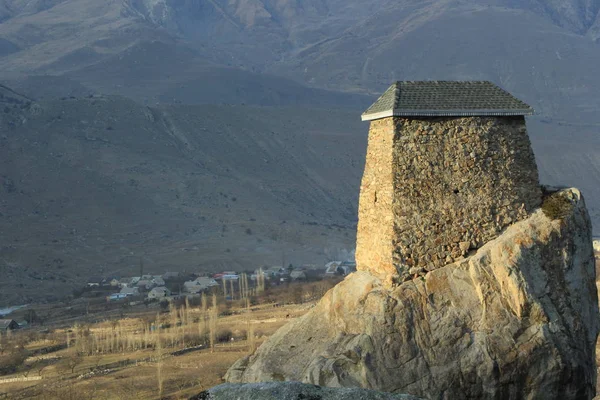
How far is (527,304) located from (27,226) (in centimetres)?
9401

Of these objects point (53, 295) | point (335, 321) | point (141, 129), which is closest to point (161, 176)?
point (141, 129)

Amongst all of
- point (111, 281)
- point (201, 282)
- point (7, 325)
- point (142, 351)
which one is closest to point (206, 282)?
point (201, 282)

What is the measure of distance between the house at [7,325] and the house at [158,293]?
41.8ft

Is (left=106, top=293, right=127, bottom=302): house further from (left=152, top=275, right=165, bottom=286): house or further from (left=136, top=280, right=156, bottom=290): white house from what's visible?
(left=152, top=275, right=165, bottom=286): house

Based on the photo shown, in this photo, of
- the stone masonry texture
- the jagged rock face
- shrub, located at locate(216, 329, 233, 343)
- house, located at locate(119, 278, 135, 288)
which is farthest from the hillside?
the stone masonry texture

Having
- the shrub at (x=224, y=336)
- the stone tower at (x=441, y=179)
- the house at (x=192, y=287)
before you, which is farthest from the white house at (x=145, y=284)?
the stone tower at (x=441, y=179)

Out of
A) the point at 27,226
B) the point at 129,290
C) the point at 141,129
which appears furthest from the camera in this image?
the point at 141,129

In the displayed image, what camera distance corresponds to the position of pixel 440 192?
18.2m

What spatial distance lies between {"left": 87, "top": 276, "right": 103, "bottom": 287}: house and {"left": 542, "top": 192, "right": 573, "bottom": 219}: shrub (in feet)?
245

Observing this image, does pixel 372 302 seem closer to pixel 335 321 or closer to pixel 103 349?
pixel 335 321

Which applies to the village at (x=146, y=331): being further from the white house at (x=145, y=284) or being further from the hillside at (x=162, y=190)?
the hillside at (x=162, y=190)

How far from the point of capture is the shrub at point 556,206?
18516 mm

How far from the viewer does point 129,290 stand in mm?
84625

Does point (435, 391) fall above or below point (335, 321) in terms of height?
below
